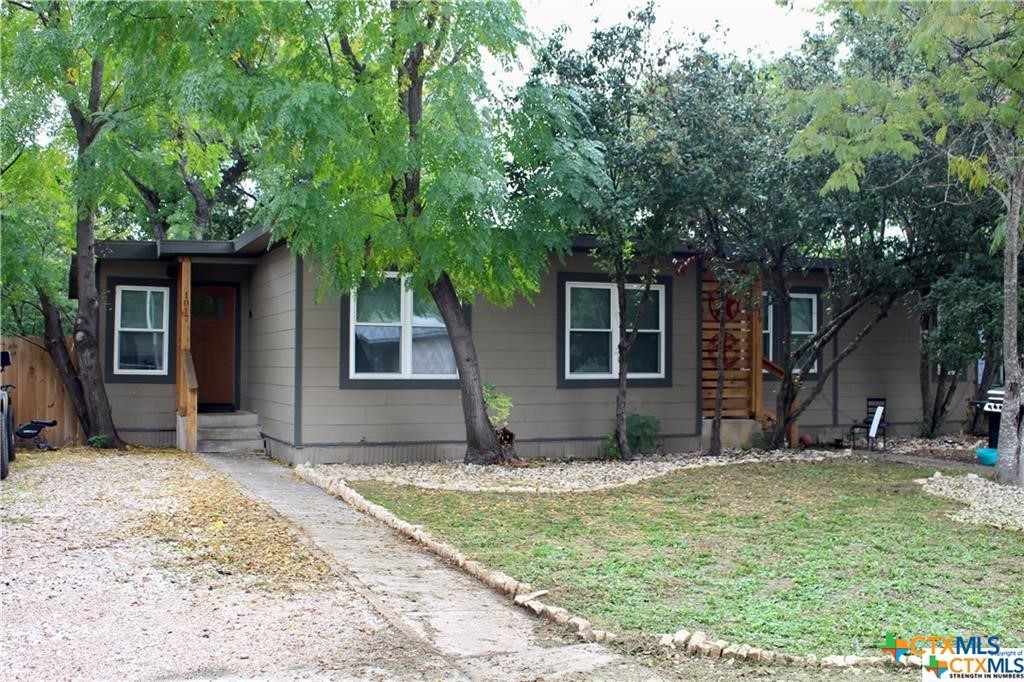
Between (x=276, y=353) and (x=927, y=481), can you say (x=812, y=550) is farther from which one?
(x=276, y=353)

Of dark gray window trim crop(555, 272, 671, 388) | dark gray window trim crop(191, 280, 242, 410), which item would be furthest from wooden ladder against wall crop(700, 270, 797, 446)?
dark gray window trim crop(191, 280, 242, 410)

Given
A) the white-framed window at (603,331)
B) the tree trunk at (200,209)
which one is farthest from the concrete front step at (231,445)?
the tree trunk at (200,209)

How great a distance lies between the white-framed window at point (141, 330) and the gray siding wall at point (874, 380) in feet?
30.2

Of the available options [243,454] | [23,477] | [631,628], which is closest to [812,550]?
[631,628]

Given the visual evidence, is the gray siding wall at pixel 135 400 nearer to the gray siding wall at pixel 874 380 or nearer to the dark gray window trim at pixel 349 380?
the dark gray window trim at pixel 349 380

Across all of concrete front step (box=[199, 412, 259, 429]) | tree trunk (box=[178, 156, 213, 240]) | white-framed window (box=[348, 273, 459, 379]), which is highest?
tree trunk (box=[178, 156, 213, 240])

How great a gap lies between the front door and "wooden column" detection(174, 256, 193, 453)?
1.55 m

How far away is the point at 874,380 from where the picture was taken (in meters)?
16.2

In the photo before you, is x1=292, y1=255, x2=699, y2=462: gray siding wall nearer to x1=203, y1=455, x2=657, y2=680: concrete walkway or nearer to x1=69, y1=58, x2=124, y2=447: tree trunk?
x1=69, y1=58, x2=124, y2=447: tree trunk

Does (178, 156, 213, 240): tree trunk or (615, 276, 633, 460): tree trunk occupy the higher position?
(178, 156, 213, 240): tree trunk

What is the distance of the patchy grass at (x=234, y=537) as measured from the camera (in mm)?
6371

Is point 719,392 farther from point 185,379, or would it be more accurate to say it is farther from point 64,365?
point 64,365

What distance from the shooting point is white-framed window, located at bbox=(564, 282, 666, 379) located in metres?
13.4

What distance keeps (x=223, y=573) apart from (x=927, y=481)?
753 centimetres
